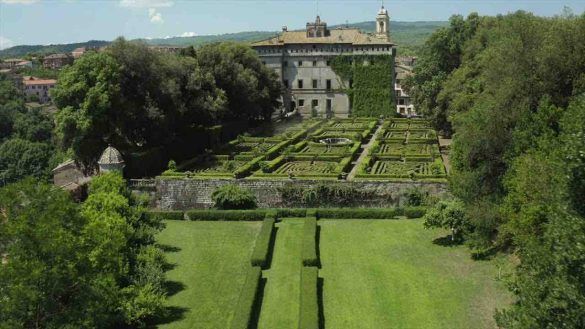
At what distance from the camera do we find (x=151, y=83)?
3928 centimetres

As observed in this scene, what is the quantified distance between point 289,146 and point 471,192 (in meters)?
22.2

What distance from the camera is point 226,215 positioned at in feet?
102

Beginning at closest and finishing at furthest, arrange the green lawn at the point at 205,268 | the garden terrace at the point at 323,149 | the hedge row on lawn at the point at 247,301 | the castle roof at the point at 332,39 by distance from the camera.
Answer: the hedge row on lawn at the point at 247,301
the green lawn at the point at 205,268
the garden terrace at the point at 323,149
the castle roof at the point at 332,39

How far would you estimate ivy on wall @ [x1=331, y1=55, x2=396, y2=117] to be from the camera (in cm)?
7044

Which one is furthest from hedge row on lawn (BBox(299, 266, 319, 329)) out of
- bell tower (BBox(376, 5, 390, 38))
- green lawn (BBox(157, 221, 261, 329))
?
bell tower (BBox(376, 5, 390, 38))

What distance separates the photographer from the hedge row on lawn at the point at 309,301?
17.4m

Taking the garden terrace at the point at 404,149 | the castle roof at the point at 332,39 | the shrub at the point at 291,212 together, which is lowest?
the shrub at the point at 291,212

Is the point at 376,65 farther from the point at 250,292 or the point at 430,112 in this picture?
A: the point at 250,292

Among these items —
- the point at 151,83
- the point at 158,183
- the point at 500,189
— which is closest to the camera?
the point at 500,189

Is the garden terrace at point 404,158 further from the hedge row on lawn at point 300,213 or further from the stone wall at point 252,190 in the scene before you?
the hedge row on lawn at point 300,213

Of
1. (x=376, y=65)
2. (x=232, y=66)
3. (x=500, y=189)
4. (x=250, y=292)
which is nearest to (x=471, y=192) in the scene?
(x=500, y=189)

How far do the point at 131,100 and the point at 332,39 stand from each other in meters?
39.1

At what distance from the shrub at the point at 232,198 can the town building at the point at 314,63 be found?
136ft

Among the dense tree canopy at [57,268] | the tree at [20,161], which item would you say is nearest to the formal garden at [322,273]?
the dense tree canopy at [57,268]
